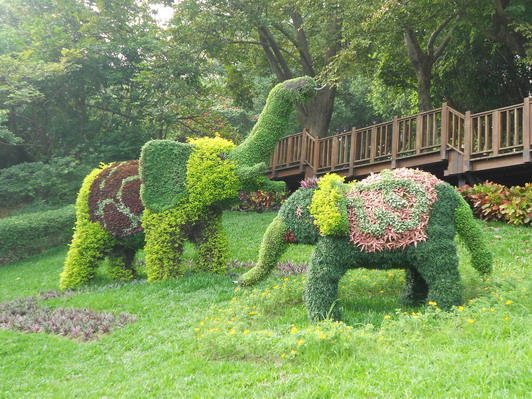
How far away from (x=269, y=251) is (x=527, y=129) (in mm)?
7388

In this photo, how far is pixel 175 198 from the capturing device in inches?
369

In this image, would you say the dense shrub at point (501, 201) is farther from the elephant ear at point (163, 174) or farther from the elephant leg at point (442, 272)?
the elephant ear at point (163, 174)

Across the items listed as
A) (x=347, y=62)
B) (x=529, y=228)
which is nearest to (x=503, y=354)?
(x=529, y=228)

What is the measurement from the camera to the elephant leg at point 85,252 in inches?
392

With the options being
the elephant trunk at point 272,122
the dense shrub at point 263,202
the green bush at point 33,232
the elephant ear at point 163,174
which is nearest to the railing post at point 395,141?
the elephant trunk at point 272,122

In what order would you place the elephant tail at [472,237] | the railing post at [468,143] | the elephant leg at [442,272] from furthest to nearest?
1. the railing post at [468,143]
2. the elephant tail at [472,237]
3. the elephant leg at [442,272]

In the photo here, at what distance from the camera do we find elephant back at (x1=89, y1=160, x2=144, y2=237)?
987 cm

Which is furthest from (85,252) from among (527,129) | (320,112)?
(320,112)

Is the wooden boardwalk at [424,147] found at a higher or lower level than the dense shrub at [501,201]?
higher

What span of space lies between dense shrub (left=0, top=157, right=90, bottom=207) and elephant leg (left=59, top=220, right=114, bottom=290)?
851cm

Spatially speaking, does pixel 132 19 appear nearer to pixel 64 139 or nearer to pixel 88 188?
pixel 64 139

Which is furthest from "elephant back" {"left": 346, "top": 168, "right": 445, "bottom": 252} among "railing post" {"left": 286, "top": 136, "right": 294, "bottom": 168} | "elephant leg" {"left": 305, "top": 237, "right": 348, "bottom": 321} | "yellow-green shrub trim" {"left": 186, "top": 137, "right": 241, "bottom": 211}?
"railing post" {"left": 286, "top": 136, "right": 294, "bottom": 168}

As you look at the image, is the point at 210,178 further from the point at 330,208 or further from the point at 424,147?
the point at 424,147

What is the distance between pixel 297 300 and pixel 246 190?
3.06 metres
